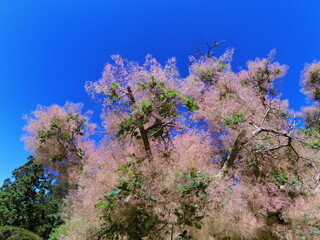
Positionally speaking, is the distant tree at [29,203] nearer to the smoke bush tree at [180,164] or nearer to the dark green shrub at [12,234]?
the dark green shrub at [12,234]


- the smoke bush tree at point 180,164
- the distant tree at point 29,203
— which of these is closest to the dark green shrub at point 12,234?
the smoke bush tree at point 180,164

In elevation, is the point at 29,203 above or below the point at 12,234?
above

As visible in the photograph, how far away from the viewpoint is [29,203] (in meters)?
14.5

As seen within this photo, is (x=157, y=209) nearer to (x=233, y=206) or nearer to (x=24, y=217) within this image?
(x=233, y=206)

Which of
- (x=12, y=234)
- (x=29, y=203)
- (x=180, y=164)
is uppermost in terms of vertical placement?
(x=29, y=203)

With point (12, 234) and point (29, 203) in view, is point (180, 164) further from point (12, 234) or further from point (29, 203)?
point (29, 203)

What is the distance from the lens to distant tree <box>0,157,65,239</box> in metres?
13.9

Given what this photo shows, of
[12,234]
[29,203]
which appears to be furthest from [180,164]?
[29,203]

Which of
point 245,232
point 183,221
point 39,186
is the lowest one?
point 245,232

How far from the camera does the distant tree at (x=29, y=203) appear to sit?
1391 cm

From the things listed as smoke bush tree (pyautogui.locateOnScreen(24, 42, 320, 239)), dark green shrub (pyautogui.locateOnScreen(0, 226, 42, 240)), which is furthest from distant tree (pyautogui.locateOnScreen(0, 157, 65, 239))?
smoke bush tree (pyautogui.locateOnScreen(24, 42, 320, 239))

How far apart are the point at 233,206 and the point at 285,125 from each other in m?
4.02

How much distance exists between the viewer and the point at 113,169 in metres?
3.61

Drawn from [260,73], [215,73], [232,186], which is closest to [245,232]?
[232,186]
